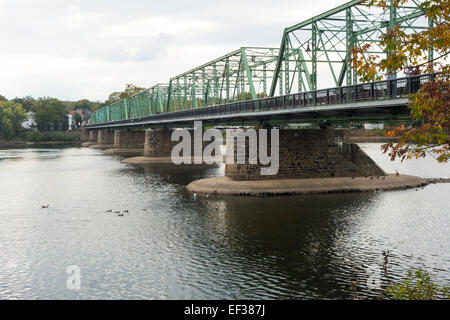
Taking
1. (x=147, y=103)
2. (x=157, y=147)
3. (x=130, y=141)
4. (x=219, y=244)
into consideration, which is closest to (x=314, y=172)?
(x=219, y=244)

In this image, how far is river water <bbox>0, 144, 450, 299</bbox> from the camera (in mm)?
20359

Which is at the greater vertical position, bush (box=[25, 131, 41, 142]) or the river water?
bush (box=[25, 131, 41, 142])

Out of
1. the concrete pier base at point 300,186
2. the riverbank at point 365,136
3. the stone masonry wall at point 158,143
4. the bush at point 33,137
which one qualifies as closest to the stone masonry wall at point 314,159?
the concrete pier base at point 300,186

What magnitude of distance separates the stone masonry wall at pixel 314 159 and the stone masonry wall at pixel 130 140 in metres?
81.9

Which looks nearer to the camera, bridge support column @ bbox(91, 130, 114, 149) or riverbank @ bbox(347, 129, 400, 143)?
riverbank @ bbox(347, 129, 400, 143)

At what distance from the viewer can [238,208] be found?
3828 cm

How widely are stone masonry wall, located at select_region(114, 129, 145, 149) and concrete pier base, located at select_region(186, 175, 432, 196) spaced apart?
264 ft

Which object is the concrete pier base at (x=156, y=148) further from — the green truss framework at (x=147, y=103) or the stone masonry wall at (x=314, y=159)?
the stone masonry wall at (x=314, y=159)

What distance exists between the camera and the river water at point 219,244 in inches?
802

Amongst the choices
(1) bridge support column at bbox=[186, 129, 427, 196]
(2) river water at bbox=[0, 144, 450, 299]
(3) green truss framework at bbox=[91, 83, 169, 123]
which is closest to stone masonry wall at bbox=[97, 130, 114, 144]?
→ (3) green truss framework at bbox=[91, 83, 169, 123]

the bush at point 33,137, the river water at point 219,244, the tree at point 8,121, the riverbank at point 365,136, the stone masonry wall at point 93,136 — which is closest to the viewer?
the river water at point 219,244

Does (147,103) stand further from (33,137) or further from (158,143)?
(33,137)

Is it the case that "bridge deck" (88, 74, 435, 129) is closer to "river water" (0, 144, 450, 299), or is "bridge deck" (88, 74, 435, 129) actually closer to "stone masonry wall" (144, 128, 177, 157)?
→ "river water" (0, 144, 450, 299)
